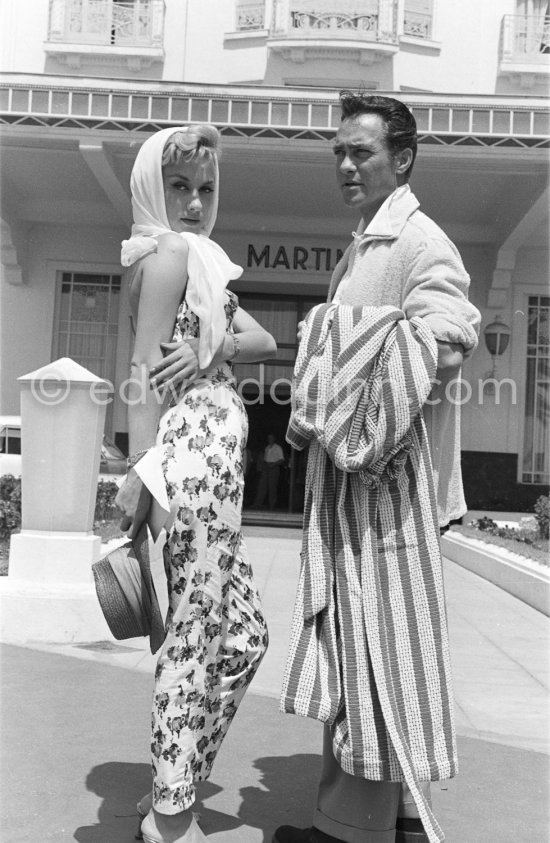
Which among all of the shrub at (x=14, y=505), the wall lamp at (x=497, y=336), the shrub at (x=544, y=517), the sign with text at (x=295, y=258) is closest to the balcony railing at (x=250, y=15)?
the sign with text at (x=295, y=258)

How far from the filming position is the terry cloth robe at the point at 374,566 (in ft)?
7.23

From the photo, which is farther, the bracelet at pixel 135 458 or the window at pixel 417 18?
the window at pixel 417 18

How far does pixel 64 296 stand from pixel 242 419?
1523cm

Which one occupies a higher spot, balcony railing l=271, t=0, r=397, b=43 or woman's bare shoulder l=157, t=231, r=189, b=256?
balcony railing l=271, t=0, r=397, b=43

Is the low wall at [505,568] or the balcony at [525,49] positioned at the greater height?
the balcony at [525,49]

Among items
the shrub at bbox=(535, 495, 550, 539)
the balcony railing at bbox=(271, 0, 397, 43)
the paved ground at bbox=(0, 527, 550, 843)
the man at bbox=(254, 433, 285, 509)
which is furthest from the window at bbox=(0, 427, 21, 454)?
the balcony railing at bbox=(271, 0, 397, 43)

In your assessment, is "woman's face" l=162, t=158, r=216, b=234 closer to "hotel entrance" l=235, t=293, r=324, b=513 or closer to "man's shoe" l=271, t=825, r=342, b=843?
"man's shoe" l=271, t=825, r=342, b=843

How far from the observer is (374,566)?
7.47 ft

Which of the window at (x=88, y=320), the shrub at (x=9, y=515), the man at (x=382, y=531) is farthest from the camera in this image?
the window at (x=88, y=320)

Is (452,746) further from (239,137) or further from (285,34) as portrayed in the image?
(285,34)

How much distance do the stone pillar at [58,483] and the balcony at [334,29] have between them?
11.9 meters

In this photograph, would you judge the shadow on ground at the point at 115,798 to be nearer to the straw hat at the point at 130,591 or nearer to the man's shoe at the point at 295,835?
the man's shoe at the point at 295,835

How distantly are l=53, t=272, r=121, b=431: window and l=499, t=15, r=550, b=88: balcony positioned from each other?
8.31 m

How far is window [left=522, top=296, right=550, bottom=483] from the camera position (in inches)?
656
